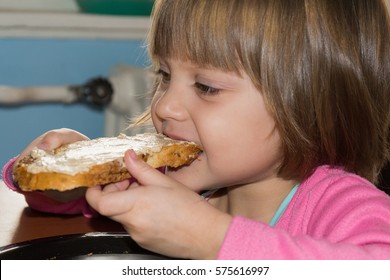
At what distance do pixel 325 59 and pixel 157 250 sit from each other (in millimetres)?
A: 361

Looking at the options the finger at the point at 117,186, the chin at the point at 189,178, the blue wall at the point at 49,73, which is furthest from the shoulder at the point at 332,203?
the blue wall at the point at 49,73

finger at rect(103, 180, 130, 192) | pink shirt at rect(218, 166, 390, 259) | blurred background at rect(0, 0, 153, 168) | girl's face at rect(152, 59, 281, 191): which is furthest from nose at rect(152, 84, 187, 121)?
blurred background at rect(0, 0, 153, 168)

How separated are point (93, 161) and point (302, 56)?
1.06 feet

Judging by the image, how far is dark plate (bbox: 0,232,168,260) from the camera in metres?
0.96

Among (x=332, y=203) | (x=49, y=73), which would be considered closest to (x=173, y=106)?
(x=332, y=203)

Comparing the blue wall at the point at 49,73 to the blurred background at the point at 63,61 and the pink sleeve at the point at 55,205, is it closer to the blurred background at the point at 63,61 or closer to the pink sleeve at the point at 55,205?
the blurred background at the point at 63,61

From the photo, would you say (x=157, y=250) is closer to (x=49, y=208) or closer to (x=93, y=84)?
(x=49, y=208)

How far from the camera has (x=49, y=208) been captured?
1.18 m

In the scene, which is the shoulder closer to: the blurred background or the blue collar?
the blue collar

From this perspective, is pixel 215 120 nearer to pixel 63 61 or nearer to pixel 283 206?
pixel 283 206

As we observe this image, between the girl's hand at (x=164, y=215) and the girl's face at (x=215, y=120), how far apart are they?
16 centimetres

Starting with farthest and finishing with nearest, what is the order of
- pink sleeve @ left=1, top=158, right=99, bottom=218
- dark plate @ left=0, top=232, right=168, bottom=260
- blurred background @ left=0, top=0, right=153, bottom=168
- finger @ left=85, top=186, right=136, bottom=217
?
blurred background @ left=0, top=0, right=153, bottom=168, pink sleeve @ left=1, top=158, right=99, bottom=218, dark plate @ left=0, top=232, right=168, bottom=260, finger @ left=85, top=186, right=136, bottom=217

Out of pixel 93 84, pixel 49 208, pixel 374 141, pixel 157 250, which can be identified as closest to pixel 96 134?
pixel 93 84
